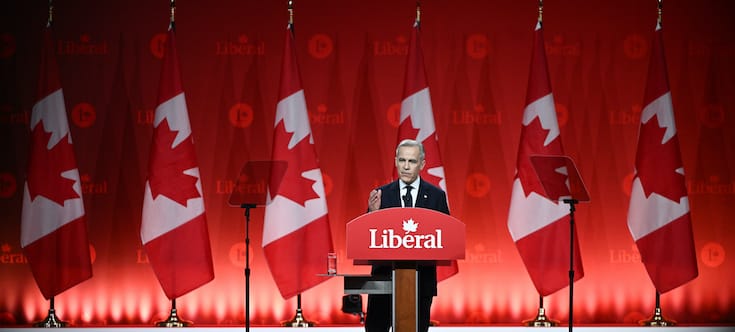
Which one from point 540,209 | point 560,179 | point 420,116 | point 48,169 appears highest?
point 420,116

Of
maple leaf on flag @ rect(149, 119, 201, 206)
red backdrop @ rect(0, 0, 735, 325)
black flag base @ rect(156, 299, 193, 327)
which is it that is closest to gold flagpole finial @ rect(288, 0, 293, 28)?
red backdrop @ rect(0, 0, 735, 325)

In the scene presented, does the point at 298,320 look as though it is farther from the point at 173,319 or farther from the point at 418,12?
the point at 418,12

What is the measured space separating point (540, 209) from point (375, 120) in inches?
55.7

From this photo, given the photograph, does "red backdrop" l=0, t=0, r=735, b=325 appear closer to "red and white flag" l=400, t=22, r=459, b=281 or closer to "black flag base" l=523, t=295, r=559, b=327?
"black flag base" l=523, t=295, r=559, b=327

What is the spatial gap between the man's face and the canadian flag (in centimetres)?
318

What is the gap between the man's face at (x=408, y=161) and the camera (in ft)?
10.9

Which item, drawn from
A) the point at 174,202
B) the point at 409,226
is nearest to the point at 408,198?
the point at 409,226

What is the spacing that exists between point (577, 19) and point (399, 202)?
3.31 metres

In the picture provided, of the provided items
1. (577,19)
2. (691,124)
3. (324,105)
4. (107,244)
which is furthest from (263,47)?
(691,124)

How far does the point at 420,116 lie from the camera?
568 cm

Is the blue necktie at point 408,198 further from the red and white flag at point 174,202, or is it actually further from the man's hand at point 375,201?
the red and white flag at point 174,202

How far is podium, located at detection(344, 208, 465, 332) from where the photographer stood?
2.77 metres

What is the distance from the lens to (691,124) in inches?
239

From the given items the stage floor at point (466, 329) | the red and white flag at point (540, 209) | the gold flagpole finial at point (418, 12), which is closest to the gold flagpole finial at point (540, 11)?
the red and white flag at point (540, 209)
